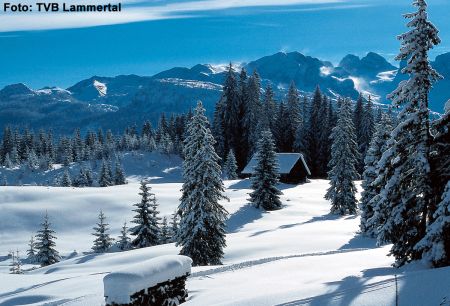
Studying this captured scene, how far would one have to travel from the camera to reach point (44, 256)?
1455 inches

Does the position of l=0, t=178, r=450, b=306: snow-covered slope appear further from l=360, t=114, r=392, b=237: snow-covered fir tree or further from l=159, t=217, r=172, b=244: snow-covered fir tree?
l=159, t=217, r=172, b=244: snow-covered fir tree

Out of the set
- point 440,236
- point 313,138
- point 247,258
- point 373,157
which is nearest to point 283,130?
point 313,138

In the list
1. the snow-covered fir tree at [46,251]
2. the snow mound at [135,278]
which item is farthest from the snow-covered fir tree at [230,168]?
the snow mound at [135,278]

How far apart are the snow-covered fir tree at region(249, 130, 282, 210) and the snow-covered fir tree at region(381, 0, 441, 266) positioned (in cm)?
3202

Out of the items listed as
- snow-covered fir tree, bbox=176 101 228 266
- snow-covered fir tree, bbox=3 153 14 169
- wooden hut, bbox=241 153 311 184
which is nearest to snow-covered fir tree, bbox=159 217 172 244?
snow-covered fir tree, bbox=176 101 228 266

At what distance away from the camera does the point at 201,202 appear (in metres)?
27.7

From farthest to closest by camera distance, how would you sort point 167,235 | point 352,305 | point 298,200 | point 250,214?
point 298,200
point 250,214
point 167,235
point 352,305

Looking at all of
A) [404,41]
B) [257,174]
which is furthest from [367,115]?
[404,41]

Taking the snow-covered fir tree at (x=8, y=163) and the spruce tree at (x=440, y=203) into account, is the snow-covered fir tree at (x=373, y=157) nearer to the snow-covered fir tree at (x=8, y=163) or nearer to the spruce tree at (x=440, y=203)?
the spruce tree at (x=440, y=203)

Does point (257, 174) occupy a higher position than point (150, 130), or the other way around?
point (150, 130)

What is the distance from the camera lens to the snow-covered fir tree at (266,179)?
47.3 m

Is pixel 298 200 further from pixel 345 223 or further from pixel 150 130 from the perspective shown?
pixel 150 130

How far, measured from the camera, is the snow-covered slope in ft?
33.2

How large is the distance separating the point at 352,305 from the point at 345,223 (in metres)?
34.3
